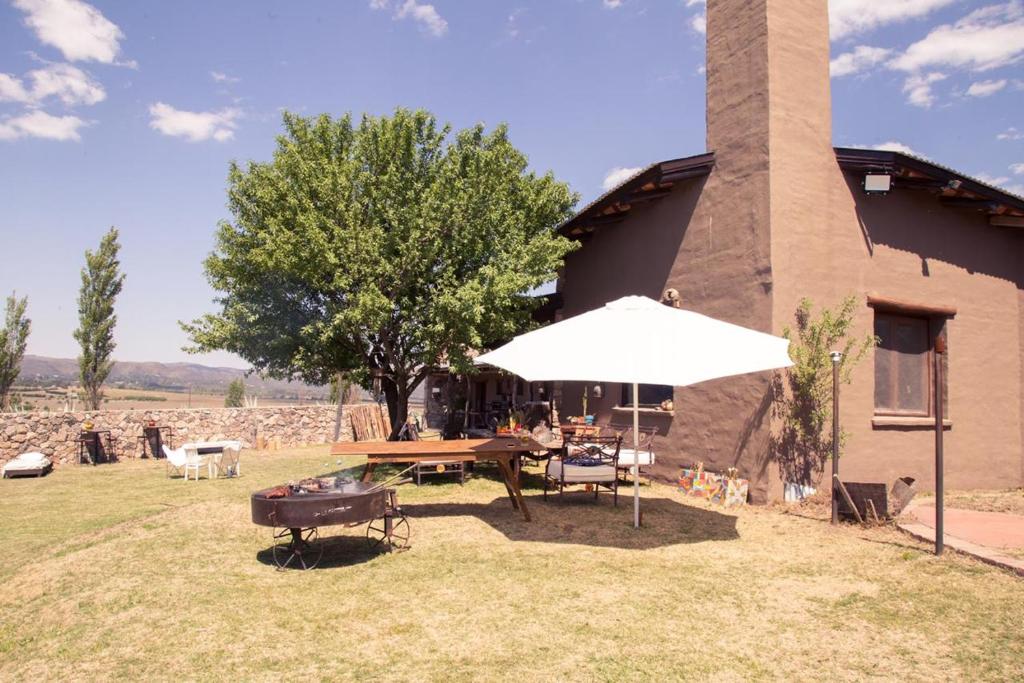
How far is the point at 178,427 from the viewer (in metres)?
18.4

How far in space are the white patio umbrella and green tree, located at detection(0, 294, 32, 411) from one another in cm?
2788

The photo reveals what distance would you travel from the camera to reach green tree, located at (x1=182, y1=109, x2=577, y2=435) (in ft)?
35.9

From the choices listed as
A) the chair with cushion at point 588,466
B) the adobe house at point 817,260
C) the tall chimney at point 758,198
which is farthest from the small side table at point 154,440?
the tall chimney at point 758,198

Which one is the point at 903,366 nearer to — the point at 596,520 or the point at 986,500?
the point at 986,500

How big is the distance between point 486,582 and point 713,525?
3634mm

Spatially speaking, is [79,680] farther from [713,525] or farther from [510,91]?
[510,91]

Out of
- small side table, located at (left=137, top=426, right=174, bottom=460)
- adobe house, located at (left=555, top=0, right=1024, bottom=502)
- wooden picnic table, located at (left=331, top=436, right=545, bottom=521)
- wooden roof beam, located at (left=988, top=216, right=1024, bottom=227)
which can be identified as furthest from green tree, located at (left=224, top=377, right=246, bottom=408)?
wooden roof beam, located at (left=988, top=216, right=1024, bottom=227)

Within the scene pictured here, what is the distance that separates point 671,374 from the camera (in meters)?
6.19

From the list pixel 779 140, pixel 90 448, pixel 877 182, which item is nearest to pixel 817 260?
pixel 877 182

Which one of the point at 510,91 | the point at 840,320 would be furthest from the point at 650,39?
the point at 840,320

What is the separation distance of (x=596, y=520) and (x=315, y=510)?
12.5 ft

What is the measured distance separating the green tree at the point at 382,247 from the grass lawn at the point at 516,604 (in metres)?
4.30

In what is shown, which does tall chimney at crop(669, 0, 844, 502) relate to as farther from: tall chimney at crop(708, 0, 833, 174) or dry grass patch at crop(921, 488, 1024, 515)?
dry grass patch at crop(921, 488, 1024, 515)

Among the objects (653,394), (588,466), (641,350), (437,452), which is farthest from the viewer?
(653,394)
